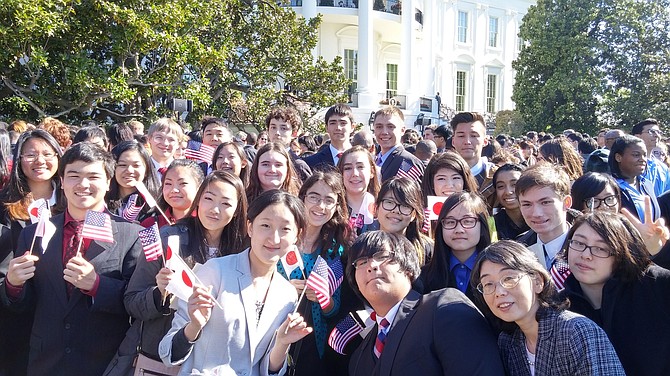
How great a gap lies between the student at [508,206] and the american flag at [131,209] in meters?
2.94

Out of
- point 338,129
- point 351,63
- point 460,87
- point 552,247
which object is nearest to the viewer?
point 552,247

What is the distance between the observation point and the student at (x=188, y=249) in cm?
327

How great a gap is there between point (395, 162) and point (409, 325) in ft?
12.6

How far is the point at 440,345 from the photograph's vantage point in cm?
251

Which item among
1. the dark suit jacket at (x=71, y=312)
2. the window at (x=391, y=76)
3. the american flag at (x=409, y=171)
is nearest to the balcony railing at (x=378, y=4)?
the window at (x=391, y=76)

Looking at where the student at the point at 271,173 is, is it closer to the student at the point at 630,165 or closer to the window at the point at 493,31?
the student at the point at 630,165

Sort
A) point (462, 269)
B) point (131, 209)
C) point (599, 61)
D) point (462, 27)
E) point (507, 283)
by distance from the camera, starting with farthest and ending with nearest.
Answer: point (462, 27), point (599, 61), point (131, 209), point (462, 269), point (507, 283)

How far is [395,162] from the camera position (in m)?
6.39

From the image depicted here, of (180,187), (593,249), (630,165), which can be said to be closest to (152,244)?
(180,187)

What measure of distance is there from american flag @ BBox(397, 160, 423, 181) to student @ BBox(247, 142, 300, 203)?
1297 mm

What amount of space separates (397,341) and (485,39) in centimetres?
3835

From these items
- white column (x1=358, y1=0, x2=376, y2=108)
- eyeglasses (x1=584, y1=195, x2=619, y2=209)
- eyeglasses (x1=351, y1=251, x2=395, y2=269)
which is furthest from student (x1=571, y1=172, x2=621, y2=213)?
white column (x1=358, y1=0, x2=376, y2=108)

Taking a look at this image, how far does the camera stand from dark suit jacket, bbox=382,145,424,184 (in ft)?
20.8

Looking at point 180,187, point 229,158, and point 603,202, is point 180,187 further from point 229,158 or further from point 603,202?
point 603,202
